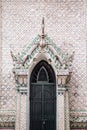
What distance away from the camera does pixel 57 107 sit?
1252 cm

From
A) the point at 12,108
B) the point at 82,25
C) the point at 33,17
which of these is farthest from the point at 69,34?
the point at 12,108

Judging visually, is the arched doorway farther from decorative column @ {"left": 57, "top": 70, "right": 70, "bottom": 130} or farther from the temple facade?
decorative column @ {"left": 57, "top": 70, "right": 70, "bottom": 130}

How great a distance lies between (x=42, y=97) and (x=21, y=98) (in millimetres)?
824

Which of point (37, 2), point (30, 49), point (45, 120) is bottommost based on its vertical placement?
point (45, 120)

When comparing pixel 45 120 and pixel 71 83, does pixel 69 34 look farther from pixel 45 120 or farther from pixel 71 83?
pixel 45 120

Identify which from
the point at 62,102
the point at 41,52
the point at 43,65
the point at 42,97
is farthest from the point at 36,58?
the point at 62,102

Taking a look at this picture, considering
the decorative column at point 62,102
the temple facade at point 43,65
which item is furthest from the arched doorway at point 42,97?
the decorative column at point 62,102

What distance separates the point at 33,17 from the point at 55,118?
389cm

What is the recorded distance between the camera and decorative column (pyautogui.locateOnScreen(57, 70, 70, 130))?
1234 cm

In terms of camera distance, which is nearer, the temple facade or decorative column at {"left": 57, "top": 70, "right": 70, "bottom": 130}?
decorative column at {"left": 57, "top": 70, "right": 70, "bottom": 130}

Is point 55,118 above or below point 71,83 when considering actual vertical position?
below

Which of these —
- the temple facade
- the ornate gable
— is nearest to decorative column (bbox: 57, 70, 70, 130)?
the temple facade

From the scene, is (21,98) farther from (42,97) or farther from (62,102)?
(62,102)

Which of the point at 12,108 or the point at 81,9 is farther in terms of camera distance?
the point at 81,9
